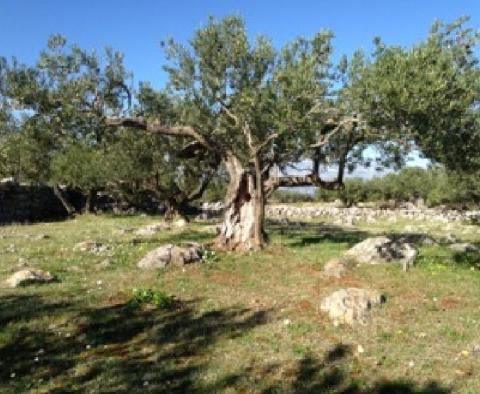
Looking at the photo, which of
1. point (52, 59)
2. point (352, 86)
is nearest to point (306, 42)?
point (352, 86)

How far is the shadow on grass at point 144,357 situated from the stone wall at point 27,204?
3799 cm

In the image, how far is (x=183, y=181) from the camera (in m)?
44.4

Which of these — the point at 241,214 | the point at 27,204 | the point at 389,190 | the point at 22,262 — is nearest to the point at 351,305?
the point at 241,214

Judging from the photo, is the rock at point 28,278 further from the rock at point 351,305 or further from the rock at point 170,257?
the rock at point 351,305

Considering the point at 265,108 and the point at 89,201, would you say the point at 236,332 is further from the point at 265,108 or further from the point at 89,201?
the point at 89,201

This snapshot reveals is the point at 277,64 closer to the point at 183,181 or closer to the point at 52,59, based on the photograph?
the point at 52,59

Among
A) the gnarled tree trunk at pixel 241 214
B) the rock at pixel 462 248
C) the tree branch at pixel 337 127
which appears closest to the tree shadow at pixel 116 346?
the gnarled tree trunk at pixel 241 214

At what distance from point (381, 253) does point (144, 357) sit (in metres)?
11.8

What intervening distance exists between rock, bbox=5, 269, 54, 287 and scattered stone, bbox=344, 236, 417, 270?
11.0 m

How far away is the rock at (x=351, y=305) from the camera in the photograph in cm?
1407

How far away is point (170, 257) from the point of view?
20.8 m

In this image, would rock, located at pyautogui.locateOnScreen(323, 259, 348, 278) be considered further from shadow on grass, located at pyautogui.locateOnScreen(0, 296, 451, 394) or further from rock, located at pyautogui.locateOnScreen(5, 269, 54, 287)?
rock, located at pyautogui.locateOnScreen(5, 269, 54, 287)

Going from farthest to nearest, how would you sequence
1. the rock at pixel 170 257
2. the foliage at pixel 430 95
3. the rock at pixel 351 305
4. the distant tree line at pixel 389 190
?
the distant tree line at pixel 389 190, the rock at pixel 170 257, the foliage at pixel 430 95, the rock at pixel 351 305

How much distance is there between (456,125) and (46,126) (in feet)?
54.3
